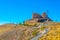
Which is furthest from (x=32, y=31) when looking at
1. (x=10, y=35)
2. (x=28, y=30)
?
(x=10, y=35)

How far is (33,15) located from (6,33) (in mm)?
33054

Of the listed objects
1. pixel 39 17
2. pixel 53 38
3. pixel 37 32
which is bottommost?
pixel 53 38

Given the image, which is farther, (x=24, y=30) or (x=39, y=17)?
(x=39, y=17)

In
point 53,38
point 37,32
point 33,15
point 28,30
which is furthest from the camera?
point 33,15

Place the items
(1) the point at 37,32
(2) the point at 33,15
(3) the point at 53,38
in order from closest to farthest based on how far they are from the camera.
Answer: (3) the point at 53,38 < (1) the point at 37,32 < (2) the point at 33,15

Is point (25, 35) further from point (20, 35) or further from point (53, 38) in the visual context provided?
point (53, 38)

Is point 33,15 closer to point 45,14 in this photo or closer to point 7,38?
point 45,14

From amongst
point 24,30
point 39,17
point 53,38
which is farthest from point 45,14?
point 53,38

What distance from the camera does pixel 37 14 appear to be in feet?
307

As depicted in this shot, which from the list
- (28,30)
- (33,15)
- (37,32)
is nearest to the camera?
(37,32)

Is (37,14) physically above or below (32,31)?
above

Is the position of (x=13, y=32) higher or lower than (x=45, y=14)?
lower

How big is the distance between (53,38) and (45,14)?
49.6 metres

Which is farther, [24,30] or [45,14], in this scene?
[45,14]
